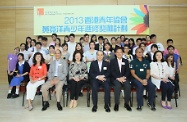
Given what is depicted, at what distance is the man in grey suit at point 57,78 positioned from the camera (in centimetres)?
387

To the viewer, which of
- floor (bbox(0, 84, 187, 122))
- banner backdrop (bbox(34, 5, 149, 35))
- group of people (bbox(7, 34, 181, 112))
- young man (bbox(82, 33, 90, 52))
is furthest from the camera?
banner backdrop (bbox(34, 5, 149, 35))

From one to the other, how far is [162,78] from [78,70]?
1.84 metres

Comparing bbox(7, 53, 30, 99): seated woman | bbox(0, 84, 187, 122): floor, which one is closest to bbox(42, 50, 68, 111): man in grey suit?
bbox(0, 84, 187, 122): floor

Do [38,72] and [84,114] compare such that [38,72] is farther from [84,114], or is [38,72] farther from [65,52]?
[84,114]

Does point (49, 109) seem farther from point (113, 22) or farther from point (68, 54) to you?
point (113, 22)

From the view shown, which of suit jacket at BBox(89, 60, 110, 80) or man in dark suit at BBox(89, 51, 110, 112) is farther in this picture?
suit jacket at BBox(89, 60, 110, 80)

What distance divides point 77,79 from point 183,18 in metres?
4.71

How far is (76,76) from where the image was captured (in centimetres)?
415

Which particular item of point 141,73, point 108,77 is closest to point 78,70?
point 108,77

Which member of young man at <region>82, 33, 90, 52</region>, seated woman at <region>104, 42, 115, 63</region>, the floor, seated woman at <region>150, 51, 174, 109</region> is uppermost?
young man at <region>82, 33, 90, 52</region>

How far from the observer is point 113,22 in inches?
252

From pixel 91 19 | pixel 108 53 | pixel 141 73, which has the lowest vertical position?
pixel 141 73

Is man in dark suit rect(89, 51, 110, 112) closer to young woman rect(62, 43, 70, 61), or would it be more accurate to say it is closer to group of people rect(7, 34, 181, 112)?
group of people rect(7, 34, 181, 112)

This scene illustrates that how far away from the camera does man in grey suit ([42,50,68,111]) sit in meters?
3.87
